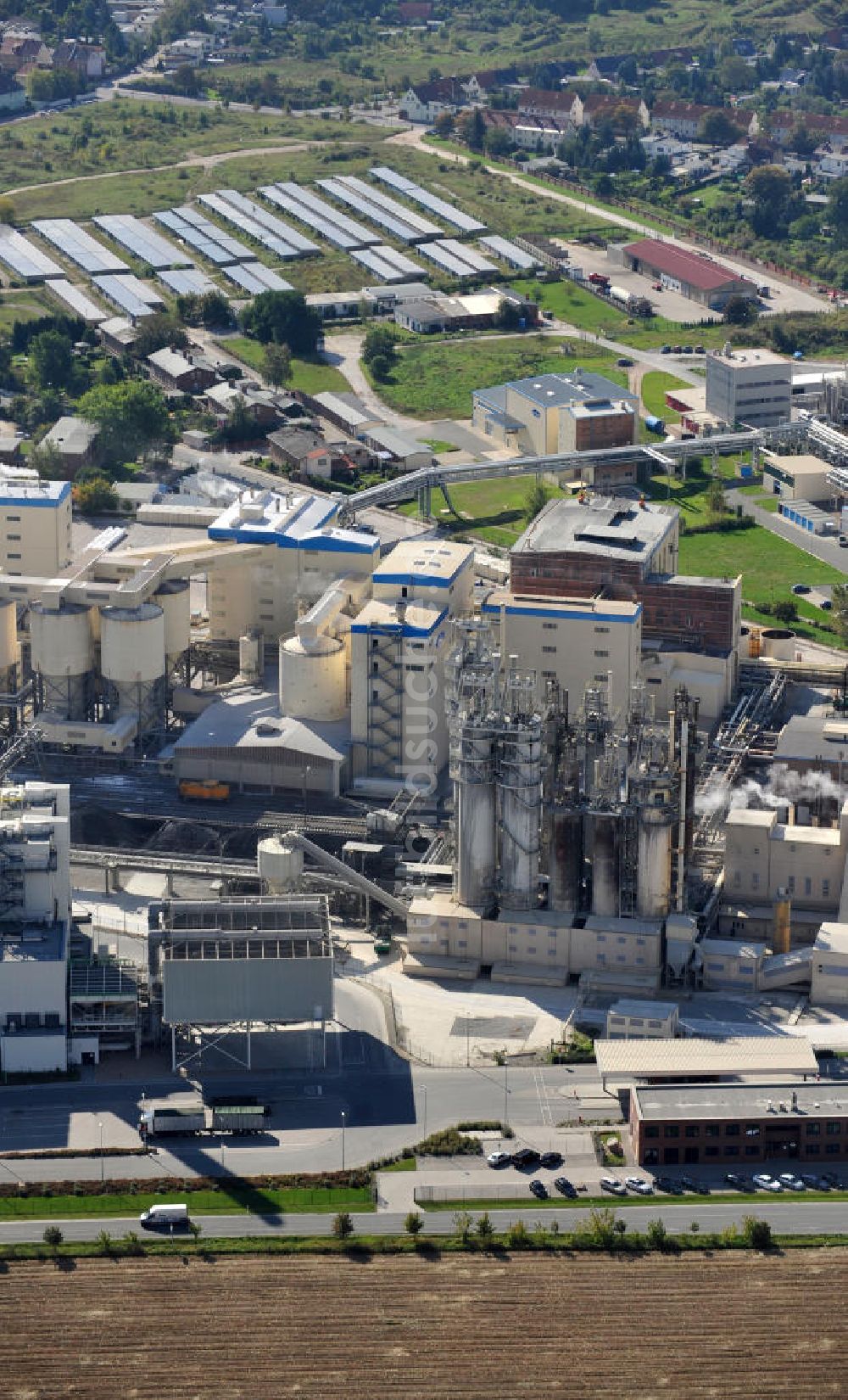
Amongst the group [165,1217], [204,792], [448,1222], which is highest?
[204,792]

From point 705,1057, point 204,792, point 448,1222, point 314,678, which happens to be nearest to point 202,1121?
point 448,1222

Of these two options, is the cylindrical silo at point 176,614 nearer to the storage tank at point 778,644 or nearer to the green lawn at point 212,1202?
the storage tank at point 778,644

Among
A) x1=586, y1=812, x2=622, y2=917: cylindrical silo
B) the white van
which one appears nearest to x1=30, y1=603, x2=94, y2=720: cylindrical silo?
x1=586, y1=812, x2=622, y2=917: cylindrical silo

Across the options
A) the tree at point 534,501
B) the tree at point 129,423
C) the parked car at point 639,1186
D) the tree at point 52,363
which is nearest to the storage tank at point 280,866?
the parked car at point 639,1186

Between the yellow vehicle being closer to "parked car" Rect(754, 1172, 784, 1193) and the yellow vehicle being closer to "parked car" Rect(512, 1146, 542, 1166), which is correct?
"parked car" Rect(512, 1146, 542, 1166)

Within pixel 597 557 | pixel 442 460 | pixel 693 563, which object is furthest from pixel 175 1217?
pixel 442 460

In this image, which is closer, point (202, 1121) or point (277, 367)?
point (202, 1121)

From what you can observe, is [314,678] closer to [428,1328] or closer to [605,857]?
[605,857]
